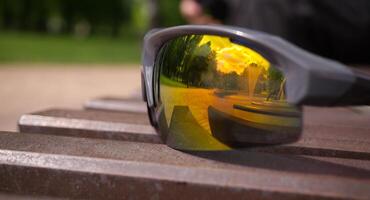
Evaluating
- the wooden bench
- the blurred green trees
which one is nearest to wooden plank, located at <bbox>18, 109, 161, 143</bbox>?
the wooden bench

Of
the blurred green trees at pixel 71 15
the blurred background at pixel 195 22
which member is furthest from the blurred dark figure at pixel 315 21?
the blurred green trees at pixel 71 15

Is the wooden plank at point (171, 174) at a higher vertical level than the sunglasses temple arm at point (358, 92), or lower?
lower

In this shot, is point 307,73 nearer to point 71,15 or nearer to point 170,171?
point 170,171

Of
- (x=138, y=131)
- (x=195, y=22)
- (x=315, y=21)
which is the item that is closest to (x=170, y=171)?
(x=138, y=131)

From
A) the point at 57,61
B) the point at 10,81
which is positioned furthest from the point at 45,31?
the point at 10,81

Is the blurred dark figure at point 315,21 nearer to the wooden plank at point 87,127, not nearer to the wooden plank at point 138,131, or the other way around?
the wooden plank at point 138,131

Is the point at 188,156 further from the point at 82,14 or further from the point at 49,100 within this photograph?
the point at 82,14
